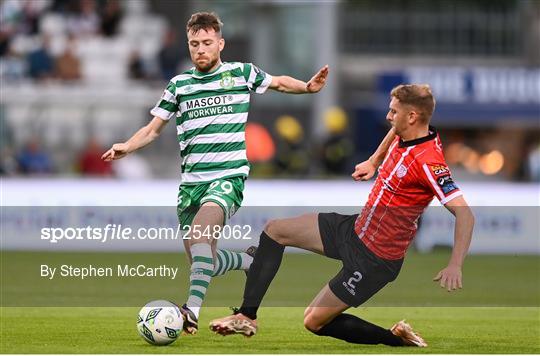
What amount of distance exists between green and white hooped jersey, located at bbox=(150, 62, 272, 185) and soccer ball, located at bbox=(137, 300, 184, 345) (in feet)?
3.66

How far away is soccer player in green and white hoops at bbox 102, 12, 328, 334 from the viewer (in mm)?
9836

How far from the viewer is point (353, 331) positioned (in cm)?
957

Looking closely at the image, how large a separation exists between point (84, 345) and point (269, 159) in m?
17.0

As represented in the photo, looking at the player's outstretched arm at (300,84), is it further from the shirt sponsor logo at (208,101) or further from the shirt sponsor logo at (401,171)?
the shirt sponsor logo at (401,171)

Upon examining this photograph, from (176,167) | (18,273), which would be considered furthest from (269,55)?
(18,273)

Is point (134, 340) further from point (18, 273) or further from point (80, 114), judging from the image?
point (80, 114)

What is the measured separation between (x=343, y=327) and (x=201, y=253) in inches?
43.2

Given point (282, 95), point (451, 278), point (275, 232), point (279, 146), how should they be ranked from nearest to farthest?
1. point (451, 278)
2. point (275, 232)
3. point (279, 146)
4. point (282, 95)

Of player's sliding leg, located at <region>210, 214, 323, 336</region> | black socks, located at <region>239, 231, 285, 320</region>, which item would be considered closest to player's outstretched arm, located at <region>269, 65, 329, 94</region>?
player's sliding leg, located at <region>210, 214, 323, 336</region>

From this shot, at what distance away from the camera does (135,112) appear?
2569cm

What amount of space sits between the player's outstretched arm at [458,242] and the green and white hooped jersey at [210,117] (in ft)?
5.88

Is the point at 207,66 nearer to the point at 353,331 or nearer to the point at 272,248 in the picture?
the point at 272,248

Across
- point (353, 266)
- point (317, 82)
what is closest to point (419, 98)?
point (317, 82)

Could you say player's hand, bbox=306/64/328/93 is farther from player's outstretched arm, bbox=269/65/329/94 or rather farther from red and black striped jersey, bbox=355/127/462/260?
red and black striped jersey, bbox=355/127/462/260
